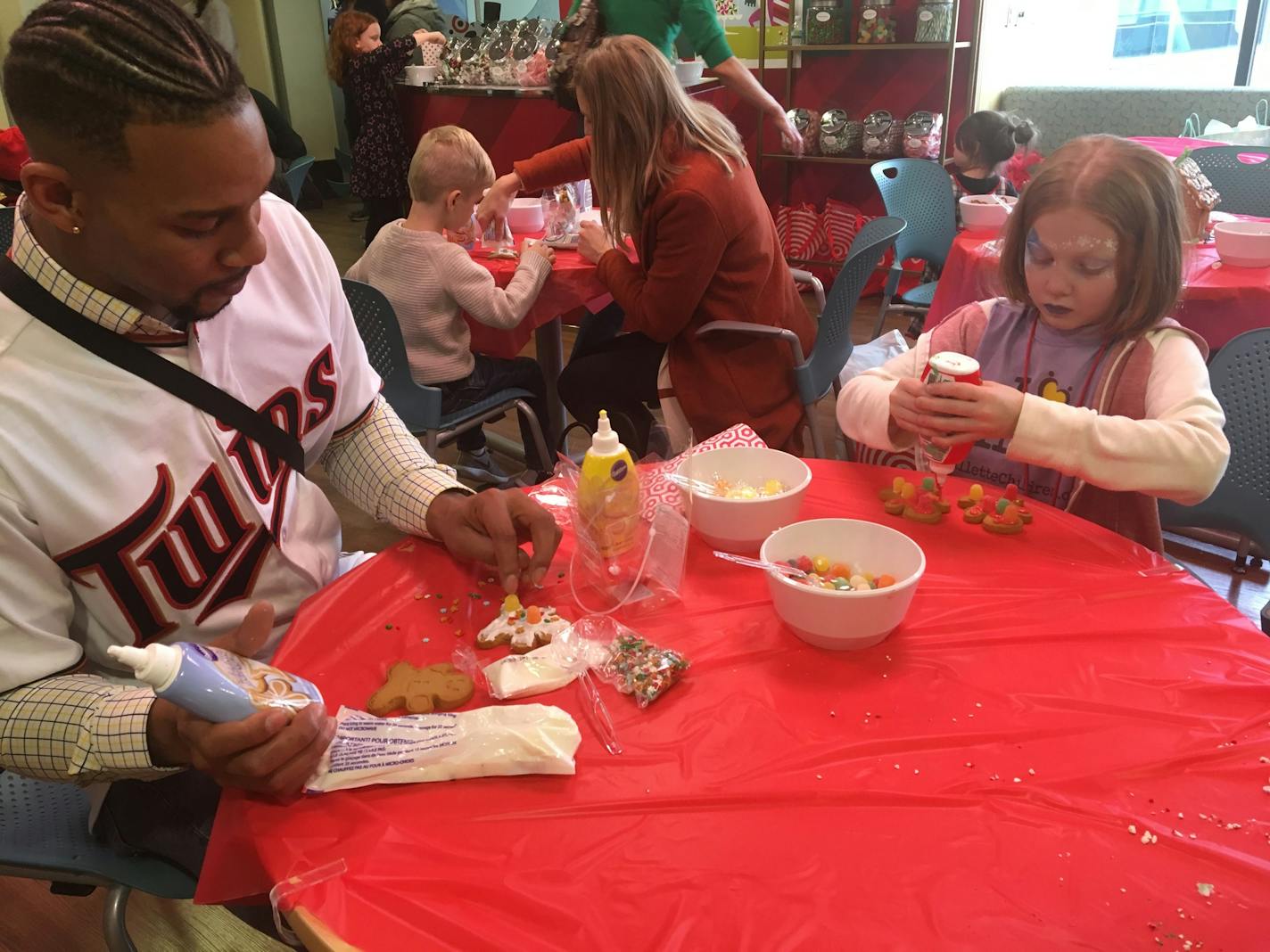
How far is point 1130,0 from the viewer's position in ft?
17.9

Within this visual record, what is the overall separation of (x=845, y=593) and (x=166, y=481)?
0.85 meters

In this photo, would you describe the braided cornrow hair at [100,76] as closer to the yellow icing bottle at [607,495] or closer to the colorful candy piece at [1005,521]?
the yellow icing bottle at [607,495]

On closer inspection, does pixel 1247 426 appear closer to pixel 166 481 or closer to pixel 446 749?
pixel 446 749

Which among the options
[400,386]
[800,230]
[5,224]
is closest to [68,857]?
[400,386]

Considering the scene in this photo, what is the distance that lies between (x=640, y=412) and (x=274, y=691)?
Answer: 7.37 ft

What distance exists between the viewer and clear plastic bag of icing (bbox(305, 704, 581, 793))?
3.13ft

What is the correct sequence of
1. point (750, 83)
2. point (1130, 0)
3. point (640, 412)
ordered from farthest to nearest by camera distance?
point (1130, 0) → point (750, 83) → point (640, 412)

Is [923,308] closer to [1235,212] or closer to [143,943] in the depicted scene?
[1235,212]

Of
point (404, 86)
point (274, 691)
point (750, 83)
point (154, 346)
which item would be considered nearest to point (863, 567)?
point (274, 691)

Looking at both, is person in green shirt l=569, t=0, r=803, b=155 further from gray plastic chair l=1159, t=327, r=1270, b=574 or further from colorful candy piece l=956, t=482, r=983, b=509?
colorful candy piece l=956, t=482, r=983, b=509

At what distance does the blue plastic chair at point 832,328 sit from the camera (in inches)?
105

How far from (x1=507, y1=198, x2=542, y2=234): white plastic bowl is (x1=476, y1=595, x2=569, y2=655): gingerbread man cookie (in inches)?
98.8

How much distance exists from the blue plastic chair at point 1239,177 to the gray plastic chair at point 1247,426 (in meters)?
2.41

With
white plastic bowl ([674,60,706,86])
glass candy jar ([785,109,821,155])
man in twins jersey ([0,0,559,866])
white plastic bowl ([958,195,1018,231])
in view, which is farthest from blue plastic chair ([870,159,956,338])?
man in twins jersey ([0,0,559,866])
